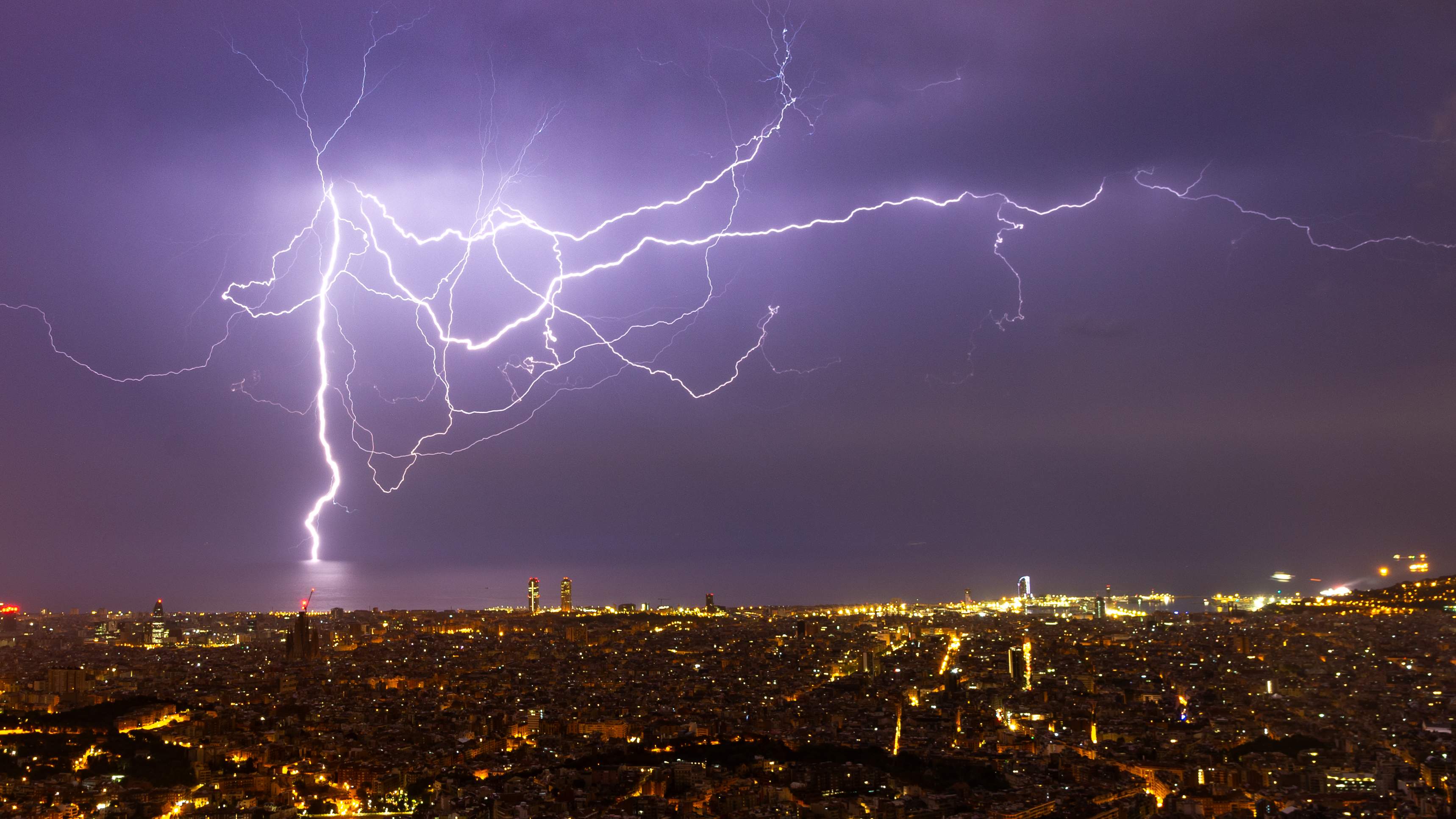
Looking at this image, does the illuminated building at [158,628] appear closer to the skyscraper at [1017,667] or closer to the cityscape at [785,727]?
the cityscape at [785,727]

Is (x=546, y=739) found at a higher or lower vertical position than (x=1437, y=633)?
lower

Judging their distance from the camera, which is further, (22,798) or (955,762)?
(955,762)

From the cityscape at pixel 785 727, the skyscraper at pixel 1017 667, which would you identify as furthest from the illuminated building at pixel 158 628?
the skyscraper at pixel 1017 667

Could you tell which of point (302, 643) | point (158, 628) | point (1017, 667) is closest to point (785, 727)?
point (1017, 667)

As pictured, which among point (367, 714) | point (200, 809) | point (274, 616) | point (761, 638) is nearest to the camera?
point (200, 809)

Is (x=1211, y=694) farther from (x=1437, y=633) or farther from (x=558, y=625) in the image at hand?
(x=558, y=625)

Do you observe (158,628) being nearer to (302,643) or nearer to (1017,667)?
(302,643)

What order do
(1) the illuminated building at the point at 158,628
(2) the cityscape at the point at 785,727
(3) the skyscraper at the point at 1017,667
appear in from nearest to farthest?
(2) the cityscape at the point at 785,727
(3) the skyscraper at the point at 1017,667
(1) the illuminated building at the point at 158,628

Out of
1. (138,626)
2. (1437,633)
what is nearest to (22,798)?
(1437,633)

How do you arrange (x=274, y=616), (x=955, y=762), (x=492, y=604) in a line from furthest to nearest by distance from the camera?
1. (x=492, y=604)
2. (x=274, y=616)
3. (x=955, y=762)
